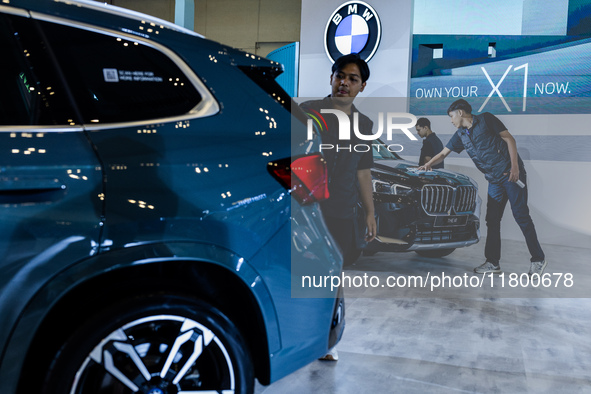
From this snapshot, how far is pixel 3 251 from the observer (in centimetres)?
119

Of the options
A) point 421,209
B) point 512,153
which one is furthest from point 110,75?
point 512,153

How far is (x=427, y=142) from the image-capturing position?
589 centimetres

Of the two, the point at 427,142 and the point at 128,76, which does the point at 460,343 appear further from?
the point at 427,142

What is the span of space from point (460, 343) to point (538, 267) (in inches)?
96.0

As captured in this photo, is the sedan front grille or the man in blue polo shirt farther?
the man in blue polo shirt

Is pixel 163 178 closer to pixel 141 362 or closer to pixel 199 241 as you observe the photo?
pixel 199 241

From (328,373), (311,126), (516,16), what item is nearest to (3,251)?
(311,126)

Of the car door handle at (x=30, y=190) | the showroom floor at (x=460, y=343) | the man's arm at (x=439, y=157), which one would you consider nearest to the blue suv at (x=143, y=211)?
the car door handle at (x=30, y=190)

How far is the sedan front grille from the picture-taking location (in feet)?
14.6

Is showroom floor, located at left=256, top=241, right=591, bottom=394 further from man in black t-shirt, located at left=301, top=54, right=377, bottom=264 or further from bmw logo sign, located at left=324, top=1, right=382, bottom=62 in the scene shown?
bmw logo sign, located at left=324, top=1, right=382, bottom=62

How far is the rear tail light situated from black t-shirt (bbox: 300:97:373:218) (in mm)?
1114

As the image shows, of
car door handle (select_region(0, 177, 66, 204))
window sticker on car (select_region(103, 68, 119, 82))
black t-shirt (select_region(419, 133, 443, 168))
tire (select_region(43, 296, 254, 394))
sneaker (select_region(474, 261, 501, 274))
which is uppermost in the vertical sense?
window sticker on car (select_region(103, 68, 119, 82))

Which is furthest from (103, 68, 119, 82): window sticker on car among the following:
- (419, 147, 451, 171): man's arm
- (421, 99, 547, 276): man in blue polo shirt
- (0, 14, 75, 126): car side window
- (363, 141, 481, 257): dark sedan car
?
(419, 147, 451, 171): man's arm

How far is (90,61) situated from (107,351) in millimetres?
813
